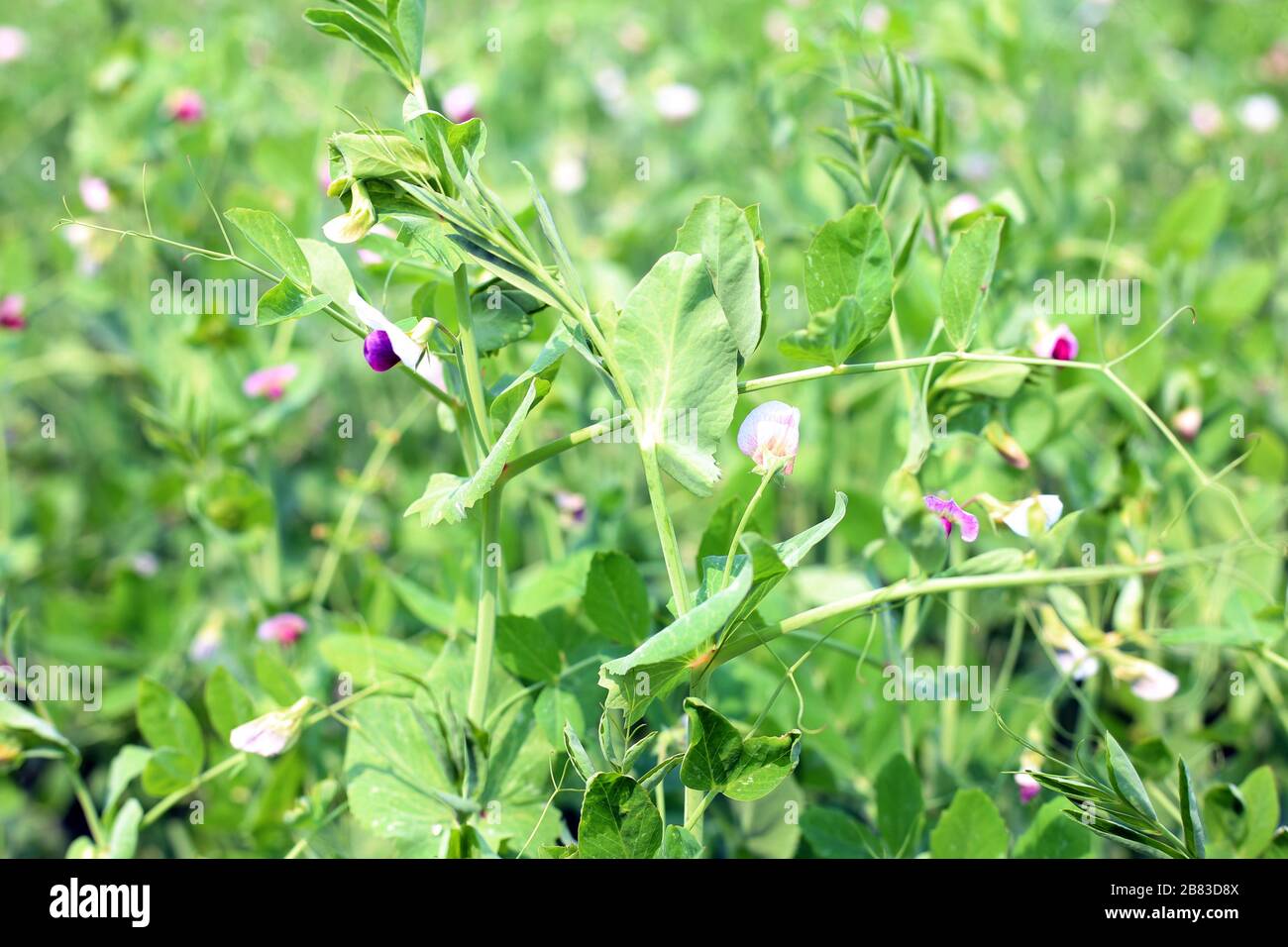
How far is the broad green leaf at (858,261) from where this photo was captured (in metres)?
0.58

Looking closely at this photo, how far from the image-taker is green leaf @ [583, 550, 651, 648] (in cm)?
66

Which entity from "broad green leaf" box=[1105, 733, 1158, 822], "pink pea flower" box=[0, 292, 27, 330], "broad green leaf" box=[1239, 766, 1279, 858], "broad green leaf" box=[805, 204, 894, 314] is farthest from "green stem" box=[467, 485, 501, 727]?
"pink pea flower" box=[0, 292, 27, 330]

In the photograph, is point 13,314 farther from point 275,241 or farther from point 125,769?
point 275,241

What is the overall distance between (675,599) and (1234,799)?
1.31ft

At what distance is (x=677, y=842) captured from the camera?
56 cm

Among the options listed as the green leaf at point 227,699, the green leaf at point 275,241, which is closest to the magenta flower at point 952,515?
the green leaf at point 275,241

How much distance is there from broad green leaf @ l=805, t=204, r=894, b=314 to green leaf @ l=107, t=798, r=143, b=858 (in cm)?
53

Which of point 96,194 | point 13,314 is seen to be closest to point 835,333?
point 96,194

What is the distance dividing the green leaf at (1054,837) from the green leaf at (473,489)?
388 millimetres

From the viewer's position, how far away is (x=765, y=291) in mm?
567

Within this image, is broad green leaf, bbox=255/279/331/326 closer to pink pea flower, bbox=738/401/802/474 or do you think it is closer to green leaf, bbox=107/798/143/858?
pink pea flower, bbox=738/401/802/474

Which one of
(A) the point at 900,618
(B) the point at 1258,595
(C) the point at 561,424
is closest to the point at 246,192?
(C) the point at 561,424

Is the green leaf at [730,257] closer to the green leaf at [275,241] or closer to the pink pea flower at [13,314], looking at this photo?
the green leaf at [275,241]
